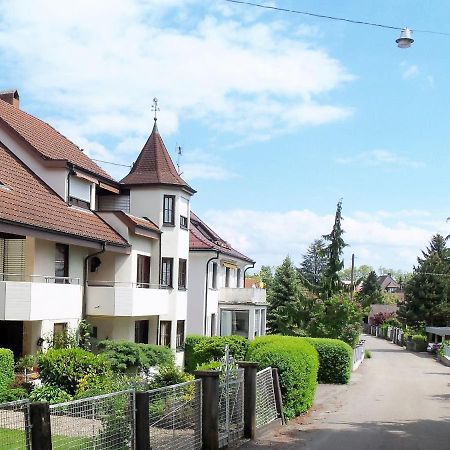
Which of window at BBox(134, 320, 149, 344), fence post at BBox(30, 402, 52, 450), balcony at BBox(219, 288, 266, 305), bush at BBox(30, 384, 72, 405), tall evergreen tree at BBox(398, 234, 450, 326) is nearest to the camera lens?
fence post at BBox(30, 402, 52, 450)

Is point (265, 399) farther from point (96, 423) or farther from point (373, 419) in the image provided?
point (96, 423)

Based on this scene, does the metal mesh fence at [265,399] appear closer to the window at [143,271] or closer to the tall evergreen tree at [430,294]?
the window at [143,271]

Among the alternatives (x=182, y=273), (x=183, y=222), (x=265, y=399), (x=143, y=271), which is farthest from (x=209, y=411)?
(x=183, y=222)

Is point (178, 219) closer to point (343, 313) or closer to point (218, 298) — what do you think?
point (218, 298)

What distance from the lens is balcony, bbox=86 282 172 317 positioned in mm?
24844

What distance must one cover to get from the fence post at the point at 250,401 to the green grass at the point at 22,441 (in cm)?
516

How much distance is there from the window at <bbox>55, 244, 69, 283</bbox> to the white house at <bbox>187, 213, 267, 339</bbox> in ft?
44.1

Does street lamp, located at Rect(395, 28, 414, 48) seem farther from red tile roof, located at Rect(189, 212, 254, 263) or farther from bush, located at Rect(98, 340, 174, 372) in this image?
red tile roof, located at Rect(189, 212, 254, 263)

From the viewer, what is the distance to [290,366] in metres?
16.4

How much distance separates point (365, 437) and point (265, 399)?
2.24m

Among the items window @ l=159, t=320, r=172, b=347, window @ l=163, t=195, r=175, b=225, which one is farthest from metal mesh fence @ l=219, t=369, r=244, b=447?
window @ l=163, t=195, r=175, b=225

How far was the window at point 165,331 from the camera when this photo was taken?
2977 cm

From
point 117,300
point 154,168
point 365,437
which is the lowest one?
point 365,437

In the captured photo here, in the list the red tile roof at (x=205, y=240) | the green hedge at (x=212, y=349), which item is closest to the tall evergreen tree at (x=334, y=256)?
the red tile roof at (x=205, y=240)
